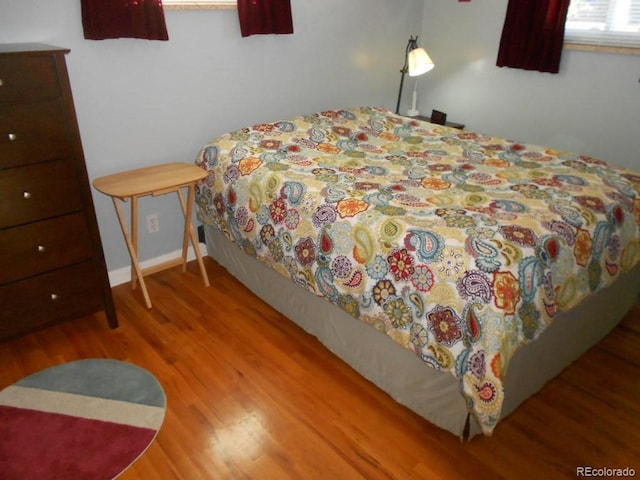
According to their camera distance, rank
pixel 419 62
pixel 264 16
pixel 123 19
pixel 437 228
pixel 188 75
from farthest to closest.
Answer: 1. pixel 419 62
2. pixel 264 16
3. pixel 188 75
4. pixel 123 19
5. pixel 437 228

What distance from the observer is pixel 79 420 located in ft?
6.00

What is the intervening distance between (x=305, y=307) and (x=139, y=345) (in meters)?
0.78

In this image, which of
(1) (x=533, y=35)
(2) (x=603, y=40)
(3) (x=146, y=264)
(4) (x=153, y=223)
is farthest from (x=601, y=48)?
(3) (x=146, y=264)

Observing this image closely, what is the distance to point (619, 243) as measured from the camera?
193cm

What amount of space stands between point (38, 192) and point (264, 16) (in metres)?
1.57

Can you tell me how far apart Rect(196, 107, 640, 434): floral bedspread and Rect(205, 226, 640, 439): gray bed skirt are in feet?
0.44

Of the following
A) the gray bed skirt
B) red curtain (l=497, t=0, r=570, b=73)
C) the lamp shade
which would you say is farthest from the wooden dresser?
red curtain (l=497, t=0, r=570, b=73)

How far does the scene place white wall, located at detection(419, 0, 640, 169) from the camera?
283 cm

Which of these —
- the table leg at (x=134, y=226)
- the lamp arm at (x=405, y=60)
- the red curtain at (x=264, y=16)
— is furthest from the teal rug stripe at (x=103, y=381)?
the lamp arm at (x=405, y=60)

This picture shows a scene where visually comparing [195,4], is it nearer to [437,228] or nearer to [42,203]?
[42,203]

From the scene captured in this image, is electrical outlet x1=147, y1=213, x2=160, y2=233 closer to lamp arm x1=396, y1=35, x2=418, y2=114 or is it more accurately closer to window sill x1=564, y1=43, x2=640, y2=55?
lamp arm x1=396, y1=35, x2=418, y2=114

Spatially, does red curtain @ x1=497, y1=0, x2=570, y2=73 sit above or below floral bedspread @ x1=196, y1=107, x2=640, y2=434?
above

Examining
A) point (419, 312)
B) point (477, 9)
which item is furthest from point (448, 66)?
point (419, 312)

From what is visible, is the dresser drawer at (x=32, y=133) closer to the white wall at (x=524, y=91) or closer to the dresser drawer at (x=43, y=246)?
the dresser drawer at (x=43, y=246)
